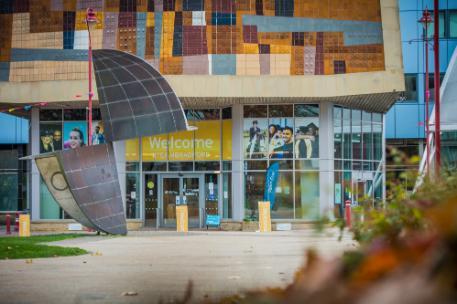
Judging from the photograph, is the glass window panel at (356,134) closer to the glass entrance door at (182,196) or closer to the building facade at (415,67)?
the glass entrance door at (182,196)

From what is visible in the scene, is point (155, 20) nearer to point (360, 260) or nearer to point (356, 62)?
point (356, 62)

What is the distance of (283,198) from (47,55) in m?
12.7

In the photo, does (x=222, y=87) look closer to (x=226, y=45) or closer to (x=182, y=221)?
(x=226, y=45)

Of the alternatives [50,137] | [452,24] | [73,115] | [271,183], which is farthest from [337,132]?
[452,24]

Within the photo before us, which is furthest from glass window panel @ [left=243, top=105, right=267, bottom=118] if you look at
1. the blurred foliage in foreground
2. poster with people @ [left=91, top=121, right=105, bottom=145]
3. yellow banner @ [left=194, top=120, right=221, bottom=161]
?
the blurred foliage in foreground

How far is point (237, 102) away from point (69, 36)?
836 centimetres

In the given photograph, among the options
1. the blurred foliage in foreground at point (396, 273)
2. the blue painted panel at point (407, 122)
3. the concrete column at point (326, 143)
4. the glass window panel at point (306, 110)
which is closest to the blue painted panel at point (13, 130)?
the glass window panel at point (306, 110)

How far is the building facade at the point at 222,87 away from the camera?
4272 centimetres

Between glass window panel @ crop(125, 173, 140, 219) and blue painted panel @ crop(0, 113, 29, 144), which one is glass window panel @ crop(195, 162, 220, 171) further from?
blue painted panel @ crop(0, 113, 29, 144)

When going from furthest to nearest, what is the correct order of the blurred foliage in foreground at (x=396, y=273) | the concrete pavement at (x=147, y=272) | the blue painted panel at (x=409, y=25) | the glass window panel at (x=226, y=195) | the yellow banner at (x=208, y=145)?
the blue painted panel at (x=409, y=25), the yellow banner at (x=208, y=145), the glass window panel at (x=226, y=195), the concrete pavement at (x=147, y=272), the blurred foliage in foreground at (x=396, y=273)

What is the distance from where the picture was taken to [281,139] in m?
43.7

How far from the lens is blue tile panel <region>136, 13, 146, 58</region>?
43.7 meters

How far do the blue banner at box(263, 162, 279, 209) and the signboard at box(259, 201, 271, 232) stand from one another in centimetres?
312

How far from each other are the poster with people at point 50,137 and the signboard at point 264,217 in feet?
35.0
